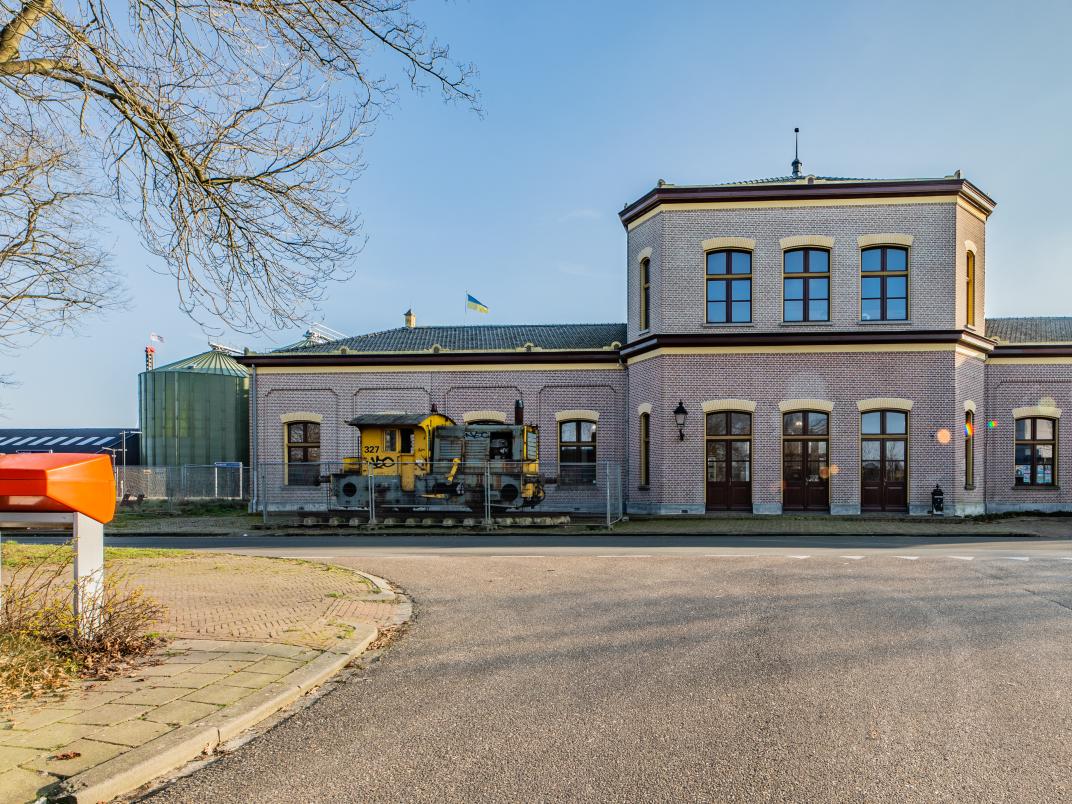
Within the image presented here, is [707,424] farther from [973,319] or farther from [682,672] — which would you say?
[682,672]

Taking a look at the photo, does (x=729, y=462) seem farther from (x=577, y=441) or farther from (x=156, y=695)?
(x=156, y=695)

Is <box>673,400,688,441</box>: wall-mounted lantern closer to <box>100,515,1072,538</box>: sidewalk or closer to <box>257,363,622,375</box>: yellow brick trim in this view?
<box>100,515,1072,538</box>: sidewalk

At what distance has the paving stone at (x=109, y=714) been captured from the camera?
185 inches

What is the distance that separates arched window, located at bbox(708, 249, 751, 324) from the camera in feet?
74.1

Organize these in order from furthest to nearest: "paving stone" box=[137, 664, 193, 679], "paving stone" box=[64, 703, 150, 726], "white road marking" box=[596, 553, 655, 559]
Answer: "white road marking" box=[596, 553, 655, 559] < "paving stone" box=[137, 664, 193, 679] < "paving stone" box=[64, 703, 150, 726]

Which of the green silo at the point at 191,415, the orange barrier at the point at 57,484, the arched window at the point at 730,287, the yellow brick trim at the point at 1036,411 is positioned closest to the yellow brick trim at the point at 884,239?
the arched window at the point at 730,287

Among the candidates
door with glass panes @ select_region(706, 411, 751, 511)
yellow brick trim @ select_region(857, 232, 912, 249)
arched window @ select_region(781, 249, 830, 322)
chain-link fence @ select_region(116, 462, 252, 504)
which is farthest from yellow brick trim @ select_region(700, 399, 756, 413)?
chain-link fence @ select_region(116, 462, 252, 504)

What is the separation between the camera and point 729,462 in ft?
73.2

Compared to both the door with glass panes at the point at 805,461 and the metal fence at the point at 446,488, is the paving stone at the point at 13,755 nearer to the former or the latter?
the metal fence at the point at 446,488

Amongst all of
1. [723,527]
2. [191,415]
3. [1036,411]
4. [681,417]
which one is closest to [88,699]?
[723,527]

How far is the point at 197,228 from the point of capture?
7.86 metres

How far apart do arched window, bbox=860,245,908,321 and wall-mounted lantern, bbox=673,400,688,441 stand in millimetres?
5793

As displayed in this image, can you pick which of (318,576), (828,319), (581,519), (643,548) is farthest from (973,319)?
(318,576)

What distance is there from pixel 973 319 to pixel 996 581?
1552 centimetres
